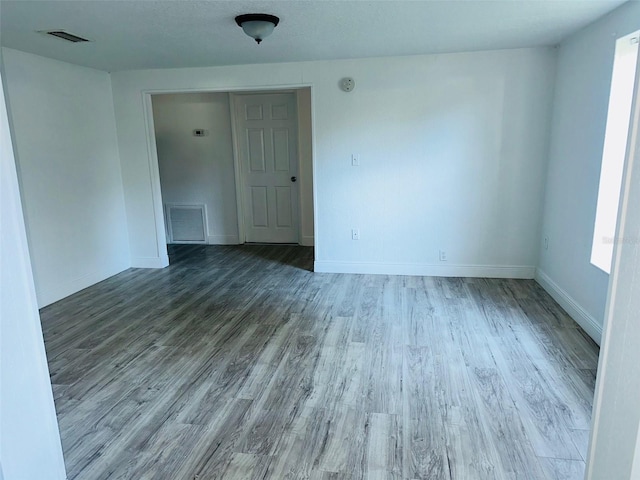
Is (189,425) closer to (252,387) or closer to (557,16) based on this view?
(252,387)

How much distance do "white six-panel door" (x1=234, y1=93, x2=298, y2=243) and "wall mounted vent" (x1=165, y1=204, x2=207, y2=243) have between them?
68cm

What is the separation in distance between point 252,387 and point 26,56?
3.45 m

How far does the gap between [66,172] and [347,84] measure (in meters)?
2.94

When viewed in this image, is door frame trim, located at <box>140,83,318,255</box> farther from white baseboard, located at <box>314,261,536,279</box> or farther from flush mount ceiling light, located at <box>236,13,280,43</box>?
flush mount ceiling light, located at <box>236,13,280,43</box>

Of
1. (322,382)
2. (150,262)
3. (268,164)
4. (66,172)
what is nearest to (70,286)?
(150,262)

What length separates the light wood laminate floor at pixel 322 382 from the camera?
187cm

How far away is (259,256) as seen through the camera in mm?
5531

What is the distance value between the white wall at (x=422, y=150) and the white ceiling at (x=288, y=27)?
256 mm

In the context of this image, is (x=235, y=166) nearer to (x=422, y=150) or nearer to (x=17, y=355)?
(x=422, y=150)

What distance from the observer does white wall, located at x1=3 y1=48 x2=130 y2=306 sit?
3646mm

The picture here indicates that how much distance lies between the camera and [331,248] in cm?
471

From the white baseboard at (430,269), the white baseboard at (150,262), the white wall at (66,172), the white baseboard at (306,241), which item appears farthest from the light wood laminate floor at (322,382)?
the white baseboard at (306,241)

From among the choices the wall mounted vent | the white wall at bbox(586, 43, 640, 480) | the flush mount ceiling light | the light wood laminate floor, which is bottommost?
the light wood laminate floor

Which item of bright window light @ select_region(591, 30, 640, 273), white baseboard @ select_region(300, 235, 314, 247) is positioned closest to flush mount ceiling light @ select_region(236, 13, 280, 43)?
bright window light @ select_region(591, 30, 640, 273)
